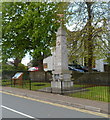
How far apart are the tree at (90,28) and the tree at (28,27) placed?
100 inches

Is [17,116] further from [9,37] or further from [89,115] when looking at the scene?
[9,37]

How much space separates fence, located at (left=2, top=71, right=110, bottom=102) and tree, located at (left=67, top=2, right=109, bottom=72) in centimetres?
261

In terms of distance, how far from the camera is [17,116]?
7.37 metres

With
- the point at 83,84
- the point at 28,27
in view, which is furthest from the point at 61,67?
the point at 28,27

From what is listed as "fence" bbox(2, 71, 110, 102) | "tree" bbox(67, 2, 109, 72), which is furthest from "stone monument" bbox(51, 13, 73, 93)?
"tree" bbox(67, 2, 109, 72)

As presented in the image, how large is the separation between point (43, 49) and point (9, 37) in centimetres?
515

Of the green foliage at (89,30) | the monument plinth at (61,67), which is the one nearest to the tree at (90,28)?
the green foliage at (89,30)

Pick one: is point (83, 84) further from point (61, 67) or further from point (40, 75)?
point (40, 75)

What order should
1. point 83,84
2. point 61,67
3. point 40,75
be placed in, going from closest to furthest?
point 83,84 → point 61,67 → point 40,75

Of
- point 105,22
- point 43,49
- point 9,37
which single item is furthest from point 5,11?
point 105,22

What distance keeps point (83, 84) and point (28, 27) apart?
12891mm

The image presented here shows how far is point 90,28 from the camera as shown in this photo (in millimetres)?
19547

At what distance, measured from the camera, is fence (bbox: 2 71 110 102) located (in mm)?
12497

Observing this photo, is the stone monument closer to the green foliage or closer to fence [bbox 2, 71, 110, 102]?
fence [bbox 2, 71, 110, 102]
